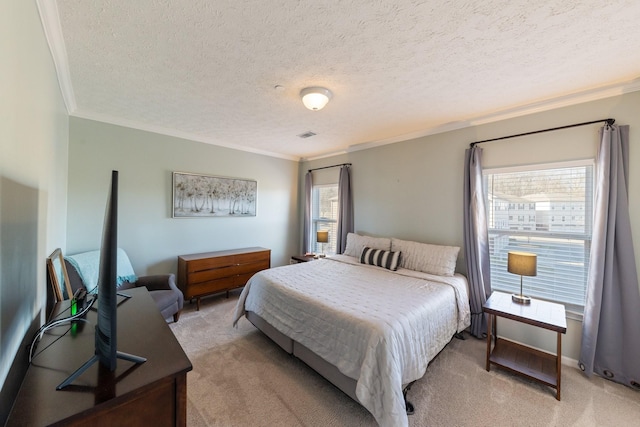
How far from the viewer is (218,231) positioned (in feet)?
13.3

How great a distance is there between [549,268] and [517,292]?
1.29 feet

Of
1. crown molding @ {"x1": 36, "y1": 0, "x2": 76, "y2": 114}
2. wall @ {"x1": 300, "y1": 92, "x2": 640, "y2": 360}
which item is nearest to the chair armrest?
crown molding @ {"x1": 36, "y1": 0, "x2": 76, "y2": 114}

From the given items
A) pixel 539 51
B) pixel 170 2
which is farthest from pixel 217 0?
pixel 539 51

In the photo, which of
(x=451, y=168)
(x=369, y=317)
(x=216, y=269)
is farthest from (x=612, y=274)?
(x=216, y=269)

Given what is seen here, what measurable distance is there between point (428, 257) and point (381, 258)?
1.89 ft

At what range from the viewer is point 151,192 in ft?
11.2

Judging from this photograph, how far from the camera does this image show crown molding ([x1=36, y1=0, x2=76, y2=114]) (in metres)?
1.37

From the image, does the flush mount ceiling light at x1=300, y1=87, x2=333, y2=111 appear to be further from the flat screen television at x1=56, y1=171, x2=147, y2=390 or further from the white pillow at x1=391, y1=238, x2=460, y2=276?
the white pillow at x1=391, y1=238, x2=460, y2=276

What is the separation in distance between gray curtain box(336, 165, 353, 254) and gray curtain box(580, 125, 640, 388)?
111 inches

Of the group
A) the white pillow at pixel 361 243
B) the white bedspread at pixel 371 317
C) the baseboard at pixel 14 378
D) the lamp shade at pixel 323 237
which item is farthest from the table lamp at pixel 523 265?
the baseboard at pixel 14 378

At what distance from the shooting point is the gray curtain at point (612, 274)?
2035 mm

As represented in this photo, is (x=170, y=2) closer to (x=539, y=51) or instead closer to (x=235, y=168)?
(x=539, y=51)

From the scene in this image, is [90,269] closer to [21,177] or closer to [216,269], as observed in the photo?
[216,269]

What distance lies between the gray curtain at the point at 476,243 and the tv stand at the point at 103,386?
115 inches
